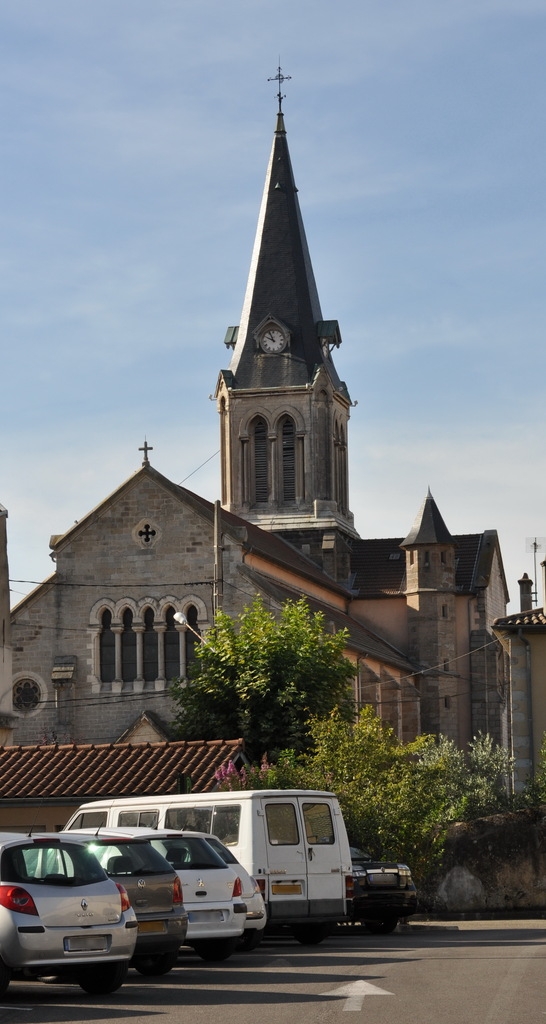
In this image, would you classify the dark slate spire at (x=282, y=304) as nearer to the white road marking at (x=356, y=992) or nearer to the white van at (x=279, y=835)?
the white van at (x=279, y=835)

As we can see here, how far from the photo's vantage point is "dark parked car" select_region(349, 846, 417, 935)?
936 inches

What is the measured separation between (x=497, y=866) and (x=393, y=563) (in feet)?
133

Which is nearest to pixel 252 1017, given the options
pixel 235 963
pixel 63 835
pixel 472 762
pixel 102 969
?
pixel 102 969

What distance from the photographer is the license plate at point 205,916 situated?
17.4 m

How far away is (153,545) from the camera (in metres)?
52.0

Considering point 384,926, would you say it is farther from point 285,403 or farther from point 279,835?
point 285,403

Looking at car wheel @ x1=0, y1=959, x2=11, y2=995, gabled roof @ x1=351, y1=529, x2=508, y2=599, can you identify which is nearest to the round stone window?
gabled roof @ x1=351, y1=529, x2=508, y2=599

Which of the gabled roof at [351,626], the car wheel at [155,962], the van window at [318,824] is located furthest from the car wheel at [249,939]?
the gabled roof at [351,626]

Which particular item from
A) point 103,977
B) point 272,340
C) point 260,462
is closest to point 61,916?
point 103,977

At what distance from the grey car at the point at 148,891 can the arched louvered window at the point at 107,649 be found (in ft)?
114

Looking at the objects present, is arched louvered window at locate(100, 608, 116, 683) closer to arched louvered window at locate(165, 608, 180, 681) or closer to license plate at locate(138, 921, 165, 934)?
arched louvered window at locate(165, 608, 180, 681)

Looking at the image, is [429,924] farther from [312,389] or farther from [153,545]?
[312,389]

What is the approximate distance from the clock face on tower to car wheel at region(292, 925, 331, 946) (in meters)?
50.2

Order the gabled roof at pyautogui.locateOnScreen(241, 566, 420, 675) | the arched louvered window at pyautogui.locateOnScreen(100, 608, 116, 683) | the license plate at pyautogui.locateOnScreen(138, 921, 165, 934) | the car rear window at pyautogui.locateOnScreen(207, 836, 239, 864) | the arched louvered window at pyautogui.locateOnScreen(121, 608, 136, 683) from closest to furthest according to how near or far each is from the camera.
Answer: the license plate at pyautogui.locateOnScreen(138, 921, 165, 934)
the car rear window at pyautogui.locateOnScreen(207, 836, 239, 864)
the gabled roof at pyautogui.locateOnScreen(241, 566, 420, 675)
the arched louvered window at pyautogui.locateOnScreen(121, 608, 136, 683)
the arched louvered window at pyautogui.locateOnScreen(100, 608, 116, 683)
